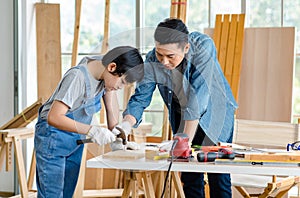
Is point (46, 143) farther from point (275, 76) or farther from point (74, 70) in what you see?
point (275, 76)

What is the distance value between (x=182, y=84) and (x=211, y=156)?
0.51 meters

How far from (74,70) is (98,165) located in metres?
0.40

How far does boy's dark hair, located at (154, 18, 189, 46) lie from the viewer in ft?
6.97

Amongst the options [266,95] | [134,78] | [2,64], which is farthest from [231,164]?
[2,64]

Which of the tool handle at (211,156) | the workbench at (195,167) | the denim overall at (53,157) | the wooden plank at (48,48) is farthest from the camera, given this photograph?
the wooden plank at (48,48)

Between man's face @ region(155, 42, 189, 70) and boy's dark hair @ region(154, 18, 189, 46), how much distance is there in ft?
0.06

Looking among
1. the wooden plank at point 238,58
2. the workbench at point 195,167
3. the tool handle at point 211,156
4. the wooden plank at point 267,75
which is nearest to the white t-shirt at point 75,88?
the workbench at point 195,167

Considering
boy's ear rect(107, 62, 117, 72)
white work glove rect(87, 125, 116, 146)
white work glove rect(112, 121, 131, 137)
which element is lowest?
white work glove rect(87, 125, 116, 146)

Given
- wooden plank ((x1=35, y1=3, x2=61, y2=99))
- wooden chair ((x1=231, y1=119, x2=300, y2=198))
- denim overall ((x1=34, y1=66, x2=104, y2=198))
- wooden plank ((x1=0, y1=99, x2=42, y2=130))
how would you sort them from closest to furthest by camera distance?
denim overall ((x1=34, y1=66, x2=104, y2=198)), wooden chair ((x1=231, y1=119, x2=300, y2=198)), wooden plank ((x1=0, y1=99, x2=42, y2=130)), wooden plank ((x1=35, y1=3, x2=61, y2=99))

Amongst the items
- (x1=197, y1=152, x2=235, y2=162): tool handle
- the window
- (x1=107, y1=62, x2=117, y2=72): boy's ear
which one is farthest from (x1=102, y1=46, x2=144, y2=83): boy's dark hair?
the window

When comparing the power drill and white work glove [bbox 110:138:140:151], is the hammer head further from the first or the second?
the power drill

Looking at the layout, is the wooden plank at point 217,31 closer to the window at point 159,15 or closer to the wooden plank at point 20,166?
the window at point 159,15

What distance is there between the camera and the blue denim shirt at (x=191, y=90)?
215 cm

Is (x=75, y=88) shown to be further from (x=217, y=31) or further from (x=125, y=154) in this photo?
(x=217, y=31)
